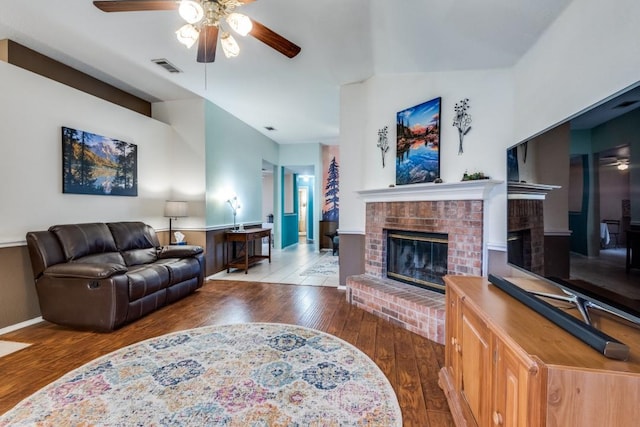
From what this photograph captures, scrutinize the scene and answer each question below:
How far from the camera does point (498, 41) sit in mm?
2424

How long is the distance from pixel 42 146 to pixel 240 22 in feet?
8.96

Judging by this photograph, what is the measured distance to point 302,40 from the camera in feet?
9.63

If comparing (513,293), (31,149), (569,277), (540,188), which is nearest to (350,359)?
(513,293)

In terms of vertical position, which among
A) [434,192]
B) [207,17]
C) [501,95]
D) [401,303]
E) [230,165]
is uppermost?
[207,17]

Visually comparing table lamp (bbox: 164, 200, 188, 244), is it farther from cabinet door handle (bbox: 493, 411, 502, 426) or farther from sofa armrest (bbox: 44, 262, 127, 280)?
cabinet door handle (bbox: 493, 411, 502, 426)

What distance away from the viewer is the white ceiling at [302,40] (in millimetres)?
2330

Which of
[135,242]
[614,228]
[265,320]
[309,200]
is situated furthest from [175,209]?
[309,200]

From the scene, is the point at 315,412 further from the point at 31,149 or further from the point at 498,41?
the point at 31,149

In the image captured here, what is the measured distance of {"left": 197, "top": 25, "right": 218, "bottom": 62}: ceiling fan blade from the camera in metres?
2.20

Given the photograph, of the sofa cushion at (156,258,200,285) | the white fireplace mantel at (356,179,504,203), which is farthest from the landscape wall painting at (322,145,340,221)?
the sofa cushion at (156,258,200,285)

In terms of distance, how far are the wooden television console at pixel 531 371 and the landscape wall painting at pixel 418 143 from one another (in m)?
1.80

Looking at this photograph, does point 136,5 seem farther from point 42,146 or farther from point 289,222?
point 289,222

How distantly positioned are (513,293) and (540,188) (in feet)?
2.03

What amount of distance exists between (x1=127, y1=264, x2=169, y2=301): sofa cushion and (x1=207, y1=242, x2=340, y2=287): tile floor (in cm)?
153
